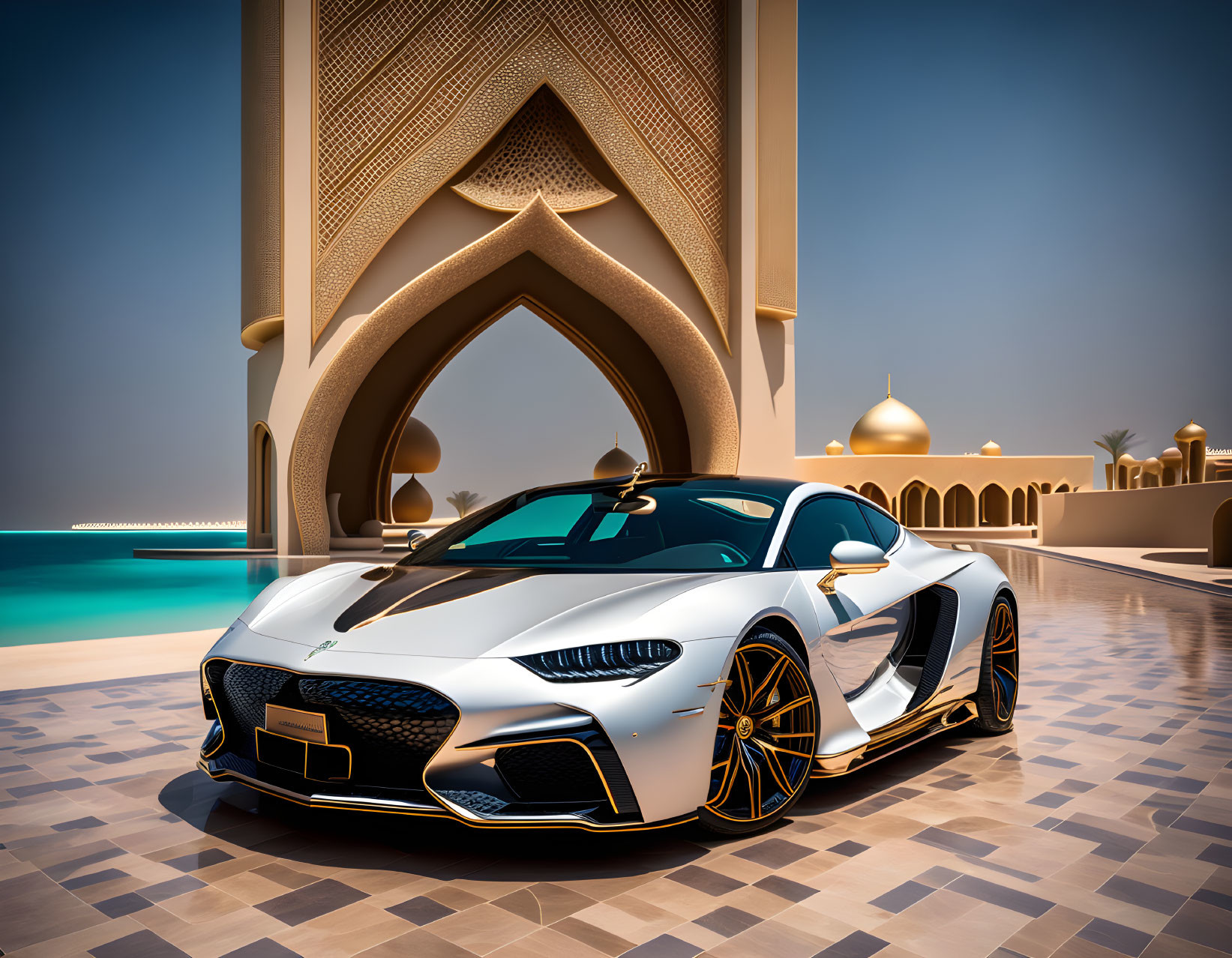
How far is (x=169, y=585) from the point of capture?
15.3m

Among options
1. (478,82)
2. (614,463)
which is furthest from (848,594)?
(614,463)

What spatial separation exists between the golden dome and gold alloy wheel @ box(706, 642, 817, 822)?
1682 inches

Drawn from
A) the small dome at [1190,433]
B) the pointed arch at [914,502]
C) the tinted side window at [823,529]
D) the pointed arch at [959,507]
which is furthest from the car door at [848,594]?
the pointed arch at [959,507]

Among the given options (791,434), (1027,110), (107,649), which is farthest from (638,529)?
(1027,110)

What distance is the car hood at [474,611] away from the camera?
8.26ft

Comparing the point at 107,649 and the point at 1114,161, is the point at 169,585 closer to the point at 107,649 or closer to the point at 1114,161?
the point at 107,649

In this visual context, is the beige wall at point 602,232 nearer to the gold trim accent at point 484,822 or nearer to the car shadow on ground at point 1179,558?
the car shadow on ground at point 1179,558

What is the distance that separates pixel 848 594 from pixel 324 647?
6.17 feet

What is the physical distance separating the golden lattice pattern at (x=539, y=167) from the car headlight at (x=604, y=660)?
2233cm

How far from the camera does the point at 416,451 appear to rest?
144ft

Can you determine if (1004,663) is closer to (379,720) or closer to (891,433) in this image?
(379,720)

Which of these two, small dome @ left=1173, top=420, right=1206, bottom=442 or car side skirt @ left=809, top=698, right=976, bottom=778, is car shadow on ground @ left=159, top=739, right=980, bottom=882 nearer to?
car side skirt @ left=809, top=698, right=976, bottom=778

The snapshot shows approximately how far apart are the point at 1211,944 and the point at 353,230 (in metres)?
22.6

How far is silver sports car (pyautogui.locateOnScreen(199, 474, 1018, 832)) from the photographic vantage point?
2.38m
